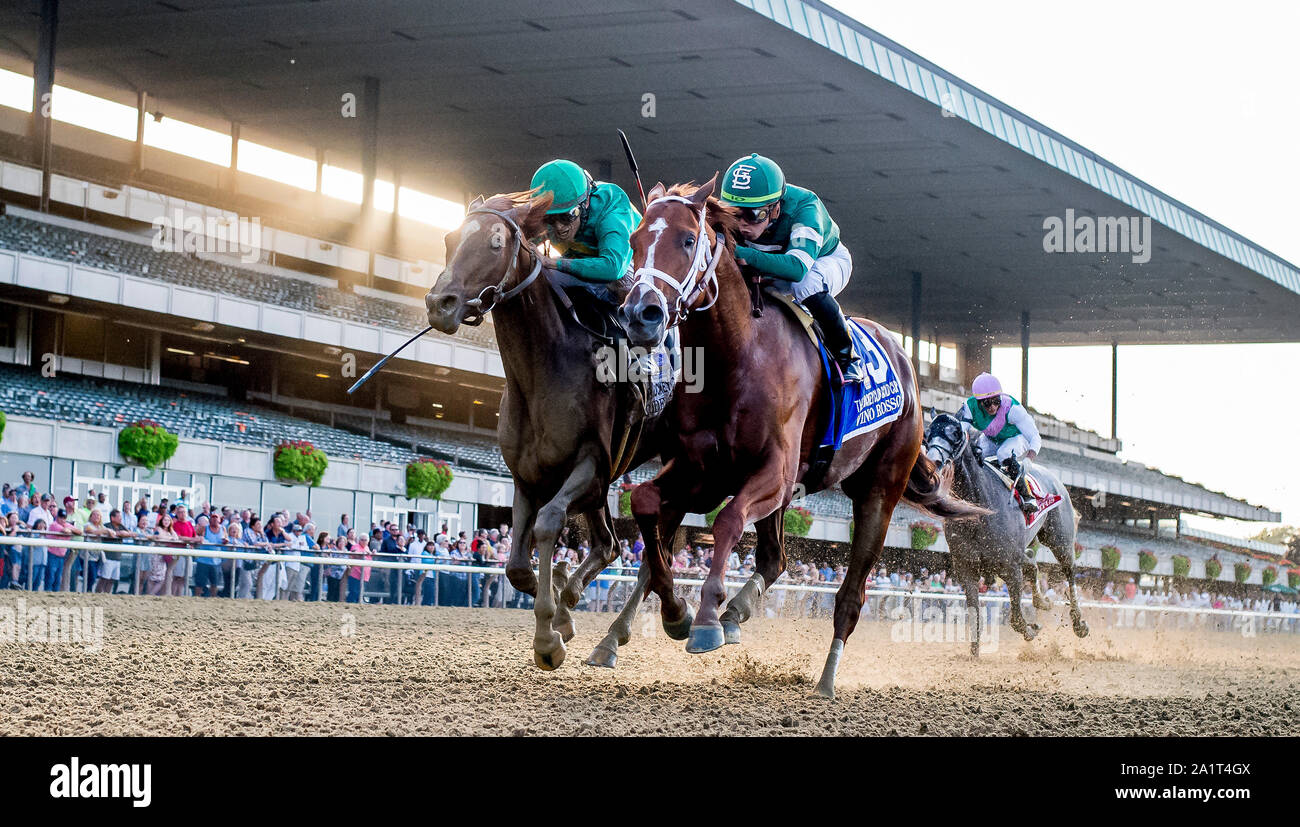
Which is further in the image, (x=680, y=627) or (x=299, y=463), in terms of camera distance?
(x=299, y=463)

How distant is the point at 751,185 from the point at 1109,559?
3243 cm

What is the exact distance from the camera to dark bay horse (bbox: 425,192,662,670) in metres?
5.21

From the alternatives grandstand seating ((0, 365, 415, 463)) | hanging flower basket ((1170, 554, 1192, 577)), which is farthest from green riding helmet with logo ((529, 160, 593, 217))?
hanging flower basket ((1170, 554, 1192, 577))

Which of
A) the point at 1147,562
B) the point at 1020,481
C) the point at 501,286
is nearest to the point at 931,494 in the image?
the point at 1020,481

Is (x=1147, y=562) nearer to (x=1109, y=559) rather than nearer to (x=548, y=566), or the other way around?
(x=1109, y=559)

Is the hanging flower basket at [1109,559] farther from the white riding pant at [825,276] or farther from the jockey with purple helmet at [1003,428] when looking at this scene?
the white riding pant at [825,276]

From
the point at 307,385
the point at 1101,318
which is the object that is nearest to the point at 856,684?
the point at 307,385

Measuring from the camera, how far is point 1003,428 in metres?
10.4

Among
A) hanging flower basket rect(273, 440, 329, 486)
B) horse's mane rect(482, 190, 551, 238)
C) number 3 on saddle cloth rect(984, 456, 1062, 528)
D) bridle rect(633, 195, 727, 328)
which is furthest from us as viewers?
hanging flower basket rect(273, 440, 329, 486)

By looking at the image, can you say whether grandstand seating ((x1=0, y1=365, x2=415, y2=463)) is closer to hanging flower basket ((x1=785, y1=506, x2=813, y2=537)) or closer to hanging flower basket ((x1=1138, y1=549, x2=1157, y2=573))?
hanging flower basket ((x1=785, y1=506, x2=813, y2=537))

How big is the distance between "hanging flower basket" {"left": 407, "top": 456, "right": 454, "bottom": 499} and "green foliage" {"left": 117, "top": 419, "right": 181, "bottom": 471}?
16.1 feet

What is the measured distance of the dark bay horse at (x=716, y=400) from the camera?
16.6 ft
